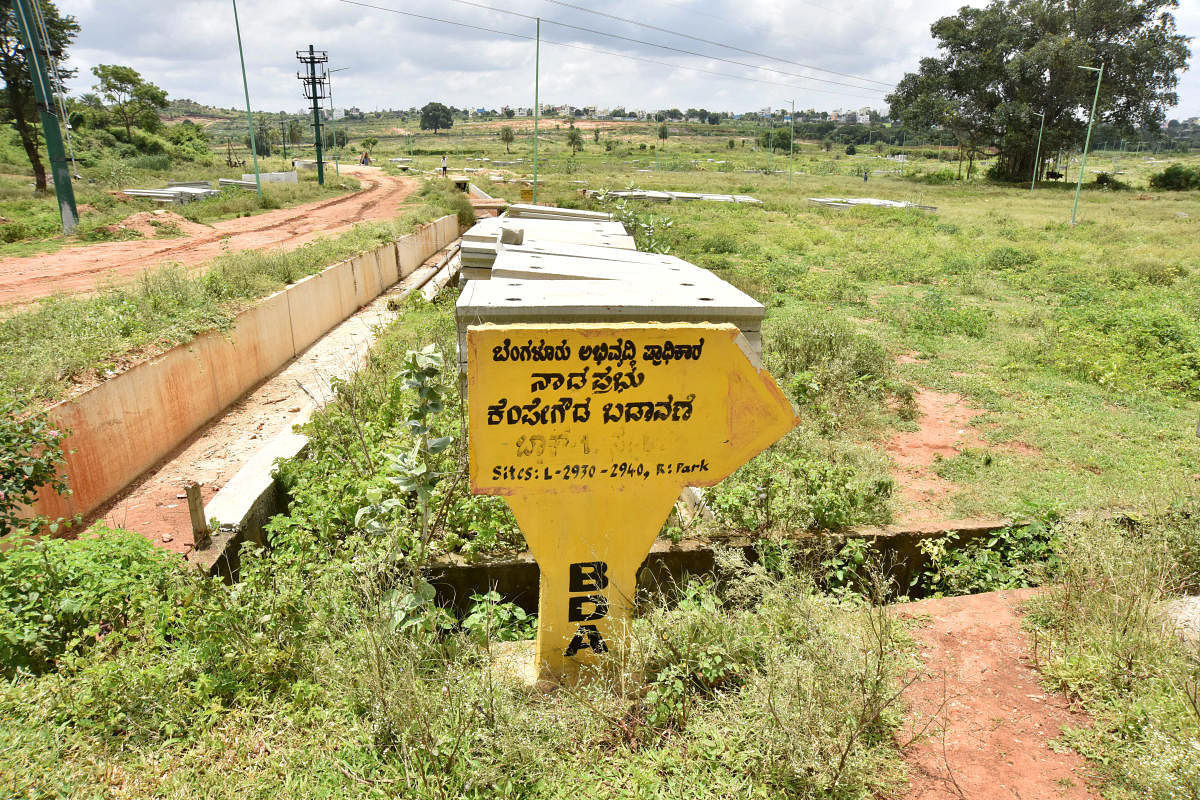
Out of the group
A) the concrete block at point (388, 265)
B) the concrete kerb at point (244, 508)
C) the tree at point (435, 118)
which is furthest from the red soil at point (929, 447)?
the tree at point (435, 118)

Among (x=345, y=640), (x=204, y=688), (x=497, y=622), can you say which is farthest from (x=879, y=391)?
(x=204, y=688)

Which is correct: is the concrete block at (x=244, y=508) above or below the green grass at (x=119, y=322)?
below

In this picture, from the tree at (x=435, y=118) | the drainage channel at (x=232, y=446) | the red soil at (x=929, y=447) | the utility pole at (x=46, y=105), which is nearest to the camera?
the red soil at (x=929, y=447)

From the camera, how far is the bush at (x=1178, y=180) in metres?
38.0

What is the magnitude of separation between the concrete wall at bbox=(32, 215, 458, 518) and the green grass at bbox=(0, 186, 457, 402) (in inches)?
7.7

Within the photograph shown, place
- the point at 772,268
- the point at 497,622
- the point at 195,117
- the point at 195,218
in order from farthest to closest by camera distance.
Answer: the point at 195,117 → the point at 195,218 → the point at 772,268 → the point at 497,622

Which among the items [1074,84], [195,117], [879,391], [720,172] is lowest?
[879,391]

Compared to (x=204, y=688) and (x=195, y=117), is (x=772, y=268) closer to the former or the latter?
(x=204, y=688)

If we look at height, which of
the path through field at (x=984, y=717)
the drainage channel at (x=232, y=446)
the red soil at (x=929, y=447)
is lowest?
the drainage channel at (x=232, y=446)

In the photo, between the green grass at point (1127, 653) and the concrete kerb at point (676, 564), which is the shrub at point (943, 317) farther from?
the green grass at point (1127, 653)

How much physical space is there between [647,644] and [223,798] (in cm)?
153

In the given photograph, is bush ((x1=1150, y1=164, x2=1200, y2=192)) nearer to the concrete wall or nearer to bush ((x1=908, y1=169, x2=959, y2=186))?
bush ((x1=908, y1=169, x2=959, y2=186))

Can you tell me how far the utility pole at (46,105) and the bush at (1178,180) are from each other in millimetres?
50684

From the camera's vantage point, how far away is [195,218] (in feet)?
67.2
